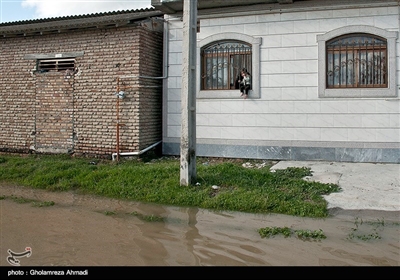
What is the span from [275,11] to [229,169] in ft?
13.4

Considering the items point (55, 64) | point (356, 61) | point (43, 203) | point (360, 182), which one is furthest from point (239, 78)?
point (43, 203)

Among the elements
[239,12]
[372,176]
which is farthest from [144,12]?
[372,176]

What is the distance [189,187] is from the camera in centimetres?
745

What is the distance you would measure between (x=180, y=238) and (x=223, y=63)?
609cm

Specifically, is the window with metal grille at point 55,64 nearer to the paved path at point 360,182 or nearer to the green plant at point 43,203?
the green plant at point 43,203

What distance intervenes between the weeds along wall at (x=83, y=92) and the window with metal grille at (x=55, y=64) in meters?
0.12

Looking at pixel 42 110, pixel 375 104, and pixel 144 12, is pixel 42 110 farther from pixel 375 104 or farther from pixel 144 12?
pixel 375 104

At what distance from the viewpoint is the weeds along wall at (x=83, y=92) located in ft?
34.0

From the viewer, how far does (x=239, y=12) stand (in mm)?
10172

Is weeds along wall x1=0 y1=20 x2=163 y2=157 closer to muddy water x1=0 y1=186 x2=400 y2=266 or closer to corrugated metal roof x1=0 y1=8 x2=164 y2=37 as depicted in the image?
corrugated metal roof x1=0 y1=8 x2=164 y2=37

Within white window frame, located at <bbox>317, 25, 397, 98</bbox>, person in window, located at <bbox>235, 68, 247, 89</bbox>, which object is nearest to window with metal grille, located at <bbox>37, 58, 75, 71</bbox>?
person in window, located at <bbox>235, 68, 247, 89</bbox>

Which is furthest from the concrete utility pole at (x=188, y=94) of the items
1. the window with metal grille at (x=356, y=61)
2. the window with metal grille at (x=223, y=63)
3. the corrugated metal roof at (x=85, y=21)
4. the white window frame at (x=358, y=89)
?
the window with metal grille at (x=356, y=61)

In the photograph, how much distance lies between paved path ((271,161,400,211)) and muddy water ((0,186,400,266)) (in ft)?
1.02

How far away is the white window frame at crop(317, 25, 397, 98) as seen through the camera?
29.9 feet
